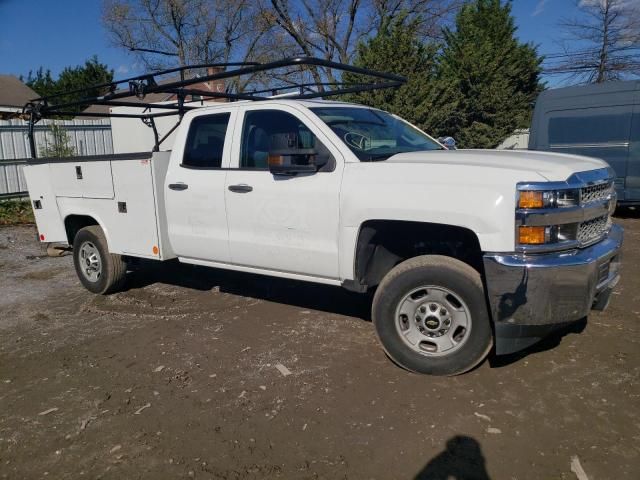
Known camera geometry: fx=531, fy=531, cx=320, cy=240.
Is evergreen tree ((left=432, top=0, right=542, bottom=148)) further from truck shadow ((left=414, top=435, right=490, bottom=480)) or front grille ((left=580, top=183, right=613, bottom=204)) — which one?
truck shadow ((left=414, top=435, right=490, bottom=480))

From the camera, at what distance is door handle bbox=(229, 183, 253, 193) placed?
15.0 feet

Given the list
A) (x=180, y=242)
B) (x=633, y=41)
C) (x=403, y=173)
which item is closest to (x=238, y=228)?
(x=180, y=242)

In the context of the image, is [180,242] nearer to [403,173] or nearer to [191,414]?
[191,414]

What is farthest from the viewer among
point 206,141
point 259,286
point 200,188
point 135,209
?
point 259,286

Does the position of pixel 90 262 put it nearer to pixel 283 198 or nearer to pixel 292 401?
pixel 283 198

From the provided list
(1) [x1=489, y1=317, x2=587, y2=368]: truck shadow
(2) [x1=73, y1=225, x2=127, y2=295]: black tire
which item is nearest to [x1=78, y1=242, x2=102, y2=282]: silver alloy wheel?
(2) [x1=73, y1=225, x2=127, y2=295]: black tire

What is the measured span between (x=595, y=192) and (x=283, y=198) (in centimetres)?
231

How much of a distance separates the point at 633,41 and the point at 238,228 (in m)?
23.8

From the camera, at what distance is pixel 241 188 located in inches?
181

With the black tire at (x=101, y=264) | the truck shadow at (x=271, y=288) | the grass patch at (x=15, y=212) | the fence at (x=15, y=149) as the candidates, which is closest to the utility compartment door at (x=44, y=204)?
the black tire at (x=101, y=264)

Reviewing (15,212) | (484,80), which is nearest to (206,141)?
(15,212)

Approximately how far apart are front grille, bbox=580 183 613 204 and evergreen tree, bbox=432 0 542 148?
15.1m

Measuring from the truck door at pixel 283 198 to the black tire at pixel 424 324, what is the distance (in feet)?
1.80

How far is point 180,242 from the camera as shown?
519 centimetres
